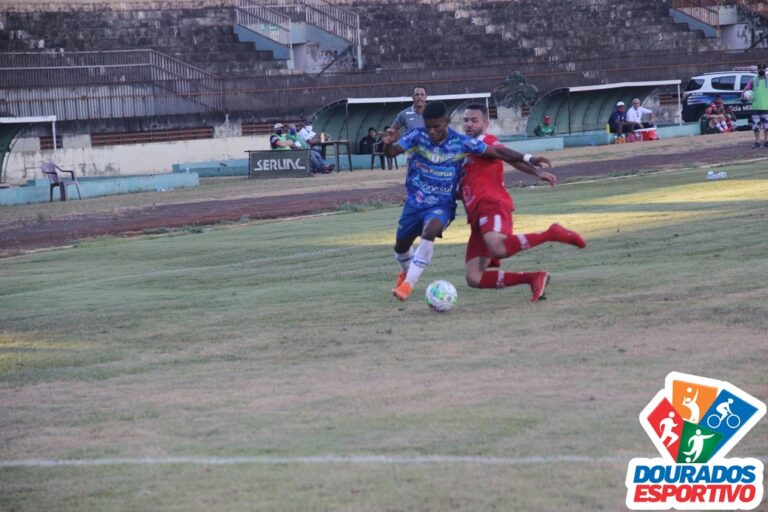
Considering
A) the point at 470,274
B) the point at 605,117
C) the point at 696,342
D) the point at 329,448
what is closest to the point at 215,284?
the point at 470,274

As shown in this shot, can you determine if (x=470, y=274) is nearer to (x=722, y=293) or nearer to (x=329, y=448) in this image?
(x=722, y=293)

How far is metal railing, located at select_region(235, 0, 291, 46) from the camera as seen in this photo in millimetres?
52469

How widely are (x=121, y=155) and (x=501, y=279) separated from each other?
1301 inches

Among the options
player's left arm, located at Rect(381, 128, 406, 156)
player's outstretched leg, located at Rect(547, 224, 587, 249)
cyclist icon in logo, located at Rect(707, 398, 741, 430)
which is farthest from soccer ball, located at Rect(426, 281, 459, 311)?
cyclist icon in logo, located at Rect(707, 398, 741, 430)

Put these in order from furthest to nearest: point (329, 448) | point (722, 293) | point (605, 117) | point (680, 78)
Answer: point (680, 78) < point (605, 117) < point (722, 293) < point (329, 448)

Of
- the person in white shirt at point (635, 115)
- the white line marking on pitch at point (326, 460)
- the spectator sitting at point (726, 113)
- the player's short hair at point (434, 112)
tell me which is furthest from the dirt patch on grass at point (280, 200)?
the white line marking on pitch at point (326, 460)

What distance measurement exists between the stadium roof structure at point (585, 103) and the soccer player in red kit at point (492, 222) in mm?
36340

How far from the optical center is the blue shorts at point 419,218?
38.4 feet

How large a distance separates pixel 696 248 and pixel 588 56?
4453cm

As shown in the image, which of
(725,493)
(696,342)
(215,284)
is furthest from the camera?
(215,284)

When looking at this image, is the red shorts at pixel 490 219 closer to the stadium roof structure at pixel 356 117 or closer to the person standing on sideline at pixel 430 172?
the person standing on sideline at pixel 430 172

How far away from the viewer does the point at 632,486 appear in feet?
18.9

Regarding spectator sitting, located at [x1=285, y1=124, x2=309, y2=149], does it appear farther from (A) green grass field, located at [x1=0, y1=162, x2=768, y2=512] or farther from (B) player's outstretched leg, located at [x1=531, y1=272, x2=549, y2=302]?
(B) player's outstretched leg, located at [x1=531, y1=272, x2=549, y2=302]

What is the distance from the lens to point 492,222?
11273 millimetres
